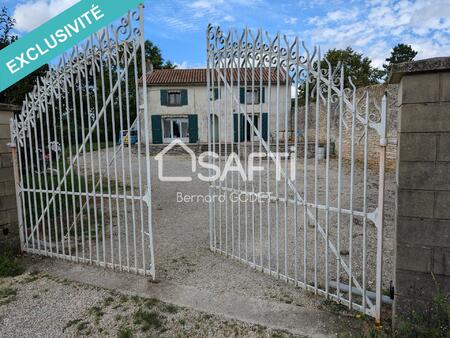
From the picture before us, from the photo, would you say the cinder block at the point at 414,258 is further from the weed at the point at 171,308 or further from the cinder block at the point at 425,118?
the weed at the point at 171,308

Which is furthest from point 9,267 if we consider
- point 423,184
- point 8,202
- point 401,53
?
point 401,53

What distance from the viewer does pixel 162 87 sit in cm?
2064

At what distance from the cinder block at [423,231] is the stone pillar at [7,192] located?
4336 millimetres

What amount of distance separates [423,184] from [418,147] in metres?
0.25

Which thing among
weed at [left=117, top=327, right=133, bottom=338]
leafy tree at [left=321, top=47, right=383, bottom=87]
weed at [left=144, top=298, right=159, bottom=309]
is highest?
leafy tree at [left=321, top=47, right=383, bottom=87]

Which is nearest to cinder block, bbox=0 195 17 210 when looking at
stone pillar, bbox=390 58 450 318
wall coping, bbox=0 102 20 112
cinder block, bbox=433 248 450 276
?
wall coping, bbox=0 102 20 112

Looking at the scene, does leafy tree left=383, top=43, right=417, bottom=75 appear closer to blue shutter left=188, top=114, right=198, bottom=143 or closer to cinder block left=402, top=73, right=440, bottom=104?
blue shutter left=188, top=114, right=198, bottom=143

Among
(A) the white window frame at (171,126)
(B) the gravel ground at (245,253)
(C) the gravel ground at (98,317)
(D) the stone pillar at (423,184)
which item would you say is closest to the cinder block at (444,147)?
(D) the stone pillar at (423,184)

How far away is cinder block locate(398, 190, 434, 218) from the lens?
207 cm

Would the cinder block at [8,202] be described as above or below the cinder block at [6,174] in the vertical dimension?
below

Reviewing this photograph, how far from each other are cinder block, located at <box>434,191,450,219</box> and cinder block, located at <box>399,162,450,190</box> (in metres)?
0.04

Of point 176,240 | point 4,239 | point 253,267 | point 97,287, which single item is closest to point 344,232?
point 253,267

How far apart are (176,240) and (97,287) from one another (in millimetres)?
1535

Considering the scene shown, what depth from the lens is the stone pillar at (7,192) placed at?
3824 mm
